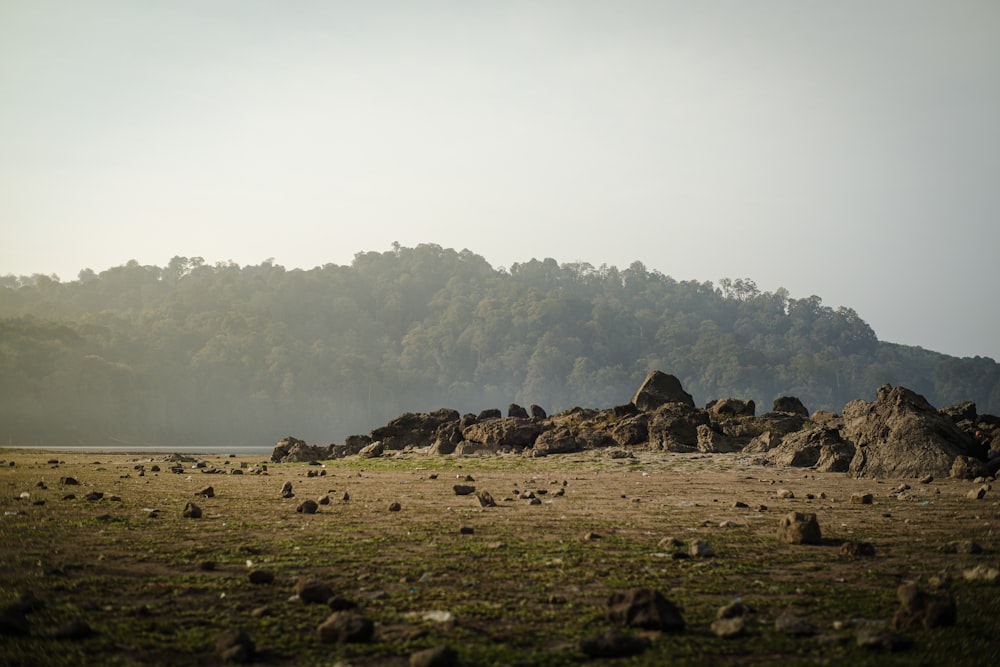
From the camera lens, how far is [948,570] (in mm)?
9250

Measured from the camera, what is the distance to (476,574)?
8945mm

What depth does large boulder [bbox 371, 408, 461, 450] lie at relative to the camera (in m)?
42.4

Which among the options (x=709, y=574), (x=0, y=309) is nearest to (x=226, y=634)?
(x=709, y=574)

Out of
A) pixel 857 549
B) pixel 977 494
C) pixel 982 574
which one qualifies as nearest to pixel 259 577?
pixel 857 549

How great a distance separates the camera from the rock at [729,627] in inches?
256

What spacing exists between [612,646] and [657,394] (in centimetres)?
3939

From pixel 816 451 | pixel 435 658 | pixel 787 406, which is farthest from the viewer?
pixel 787 406

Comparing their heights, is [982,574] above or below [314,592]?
above

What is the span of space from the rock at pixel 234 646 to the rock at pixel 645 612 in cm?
320

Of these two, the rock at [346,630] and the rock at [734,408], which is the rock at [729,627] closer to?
the rock at [346,630]

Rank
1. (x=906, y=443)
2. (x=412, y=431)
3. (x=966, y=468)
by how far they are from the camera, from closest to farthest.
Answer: (x=966, y=468), (x=906, y=443), (x=412, y=431)

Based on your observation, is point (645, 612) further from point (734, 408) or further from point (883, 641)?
point (734, 408)

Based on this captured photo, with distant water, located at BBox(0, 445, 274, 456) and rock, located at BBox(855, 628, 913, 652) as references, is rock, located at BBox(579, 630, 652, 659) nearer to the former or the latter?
rock, located at BBox(855, 628, 913, 652)

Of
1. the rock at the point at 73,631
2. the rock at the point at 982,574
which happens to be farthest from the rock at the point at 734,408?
the rock at the point at 73,631
